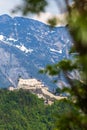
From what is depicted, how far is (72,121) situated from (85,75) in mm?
2126

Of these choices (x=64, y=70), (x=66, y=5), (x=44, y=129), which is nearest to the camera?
(x=66, y=5)

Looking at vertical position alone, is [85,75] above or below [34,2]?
below

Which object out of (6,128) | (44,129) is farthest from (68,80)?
(44,129)

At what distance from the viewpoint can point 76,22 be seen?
29.1 feet

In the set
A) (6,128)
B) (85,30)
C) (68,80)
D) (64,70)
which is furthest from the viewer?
(6,128)

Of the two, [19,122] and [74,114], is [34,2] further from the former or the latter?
[19,122]

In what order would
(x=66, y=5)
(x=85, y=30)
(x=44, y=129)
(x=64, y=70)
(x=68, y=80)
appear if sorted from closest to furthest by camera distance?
(x=85, y=30) < (x=66, y=5) < (x=68, y=80) < (x=64, y=70) < (x=44, y=129)

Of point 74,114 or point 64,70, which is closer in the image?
point 74,114

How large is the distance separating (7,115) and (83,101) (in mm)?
184404

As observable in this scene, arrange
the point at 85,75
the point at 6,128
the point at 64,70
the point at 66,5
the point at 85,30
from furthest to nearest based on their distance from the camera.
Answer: the point at 6,128, the point at 64,70, the point at 66,5, the point at 85,75, the point at 85,30

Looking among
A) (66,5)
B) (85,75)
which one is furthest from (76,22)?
(66,5)

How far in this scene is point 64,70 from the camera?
12039mm

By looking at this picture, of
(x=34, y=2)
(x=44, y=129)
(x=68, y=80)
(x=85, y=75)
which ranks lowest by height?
(x=44, y=129)

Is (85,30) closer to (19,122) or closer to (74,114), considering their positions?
(74,114)
